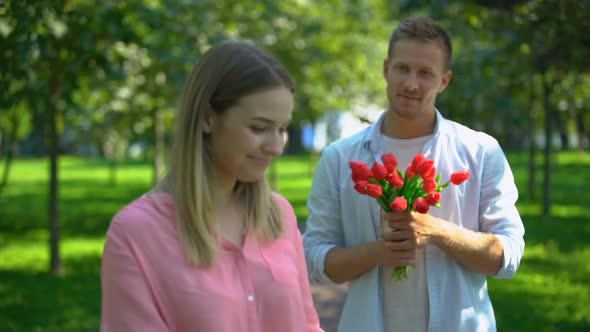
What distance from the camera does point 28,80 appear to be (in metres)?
6.48

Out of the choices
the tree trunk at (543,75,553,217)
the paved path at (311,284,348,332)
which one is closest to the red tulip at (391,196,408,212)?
the paved path at (311,284,348,332)

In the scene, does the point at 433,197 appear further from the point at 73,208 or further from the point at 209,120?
the point at 73,208

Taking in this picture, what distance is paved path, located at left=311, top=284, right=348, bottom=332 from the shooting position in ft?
22.2

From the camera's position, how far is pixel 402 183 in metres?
2.64

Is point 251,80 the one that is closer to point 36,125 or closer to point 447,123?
point 447,123

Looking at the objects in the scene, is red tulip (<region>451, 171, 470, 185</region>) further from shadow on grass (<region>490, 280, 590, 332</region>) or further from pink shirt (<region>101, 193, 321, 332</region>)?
shadow on grass (<region>490, 280, 590, 332</region>)

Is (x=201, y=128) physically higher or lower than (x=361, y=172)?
higher

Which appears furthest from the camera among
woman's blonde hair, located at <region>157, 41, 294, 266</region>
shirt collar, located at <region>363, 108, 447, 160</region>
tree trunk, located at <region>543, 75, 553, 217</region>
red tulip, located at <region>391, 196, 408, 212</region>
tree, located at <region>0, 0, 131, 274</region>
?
tree trunk, located at <region>543, 75, 553, 217</region>

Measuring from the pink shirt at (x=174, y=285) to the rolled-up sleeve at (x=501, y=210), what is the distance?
2.90ft

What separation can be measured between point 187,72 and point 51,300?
264cm

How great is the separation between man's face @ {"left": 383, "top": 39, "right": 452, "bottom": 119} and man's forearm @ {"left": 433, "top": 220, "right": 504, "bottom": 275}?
0.44 m

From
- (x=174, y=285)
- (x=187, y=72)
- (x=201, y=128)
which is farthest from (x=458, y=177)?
(x=187, y=72)

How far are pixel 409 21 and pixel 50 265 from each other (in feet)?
25.3

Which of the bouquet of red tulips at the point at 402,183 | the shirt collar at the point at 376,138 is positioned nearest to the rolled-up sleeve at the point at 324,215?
the shirt collar at the point at 376,138
